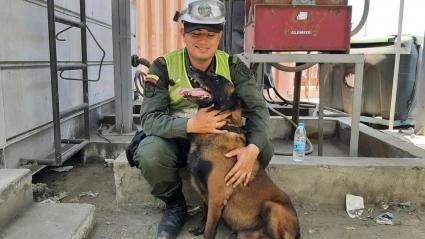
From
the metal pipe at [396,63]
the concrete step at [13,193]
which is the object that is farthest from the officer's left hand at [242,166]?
the metal pipe at [396,63]

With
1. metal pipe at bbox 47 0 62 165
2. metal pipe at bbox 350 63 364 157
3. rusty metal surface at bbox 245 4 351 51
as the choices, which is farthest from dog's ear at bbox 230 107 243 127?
metal pipe at bbox 47 0 62 165

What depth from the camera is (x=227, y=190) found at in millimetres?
1886

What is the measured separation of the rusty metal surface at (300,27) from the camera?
2658 mm

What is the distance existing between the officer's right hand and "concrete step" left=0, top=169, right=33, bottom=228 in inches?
38.5

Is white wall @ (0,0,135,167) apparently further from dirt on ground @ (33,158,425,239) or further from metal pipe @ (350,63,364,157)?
metal pipe @ (350,63,364,157)

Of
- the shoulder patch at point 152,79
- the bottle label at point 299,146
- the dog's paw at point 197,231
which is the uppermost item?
the shoulder patch at point 152,79

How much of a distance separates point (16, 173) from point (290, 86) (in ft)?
22.8

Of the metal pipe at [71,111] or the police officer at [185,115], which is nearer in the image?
the police officer at [185,115]

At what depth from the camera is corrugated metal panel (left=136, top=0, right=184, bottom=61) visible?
307 inches

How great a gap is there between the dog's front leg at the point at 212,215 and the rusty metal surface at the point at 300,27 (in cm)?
128

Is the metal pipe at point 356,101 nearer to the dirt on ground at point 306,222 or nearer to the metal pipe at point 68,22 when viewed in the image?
the dirt on ground at point 306,222

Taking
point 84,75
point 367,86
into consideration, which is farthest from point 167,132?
point 367,86

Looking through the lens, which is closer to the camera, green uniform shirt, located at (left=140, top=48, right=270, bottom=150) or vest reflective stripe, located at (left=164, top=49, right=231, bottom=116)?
green uniform shirt, located at (left=140, top=48, right=270, bottom=150)

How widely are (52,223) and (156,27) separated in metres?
6.39
